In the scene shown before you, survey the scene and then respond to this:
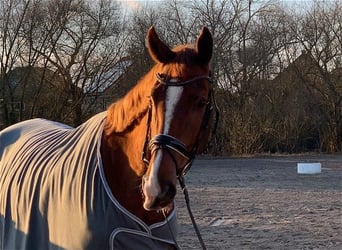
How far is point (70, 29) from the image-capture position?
61.5ft

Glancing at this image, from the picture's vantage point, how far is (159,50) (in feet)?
6.64

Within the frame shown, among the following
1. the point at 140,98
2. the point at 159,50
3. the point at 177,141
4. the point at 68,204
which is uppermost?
the point at 159,50

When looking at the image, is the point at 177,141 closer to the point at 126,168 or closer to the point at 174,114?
the point at 174,114

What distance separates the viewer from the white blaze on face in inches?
70.6

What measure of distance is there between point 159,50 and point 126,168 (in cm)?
46

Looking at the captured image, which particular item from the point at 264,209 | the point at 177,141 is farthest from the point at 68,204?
the point at 264,209

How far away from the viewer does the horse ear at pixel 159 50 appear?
202 centimetres

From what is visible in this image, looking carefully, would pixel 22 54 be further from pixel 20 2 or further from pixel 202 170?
pixel 202 170

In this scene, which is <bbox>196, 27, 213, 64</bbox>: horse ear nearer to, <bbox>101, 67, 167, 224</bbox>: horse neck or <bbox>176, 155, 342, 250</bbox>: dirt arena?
<bbox>101, 67, 167, 224</bbox>: horse neck

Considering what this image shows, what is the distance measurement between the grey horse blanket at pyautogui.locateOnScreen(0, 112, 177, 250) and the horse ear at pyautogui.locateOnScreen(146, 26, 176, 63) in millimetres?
452

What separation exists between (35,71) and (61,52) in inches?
42.3

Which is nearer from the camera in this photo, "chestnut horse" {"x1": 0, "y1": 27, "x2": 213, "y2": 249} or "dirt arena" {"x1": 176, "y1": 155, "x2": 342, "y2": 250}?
"chestnut horse" {"x1": 0, "y1": 27, "x2": 213, "y2": 249}

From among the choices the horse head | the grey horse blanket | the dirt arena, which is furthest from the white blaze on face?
the dirt arena

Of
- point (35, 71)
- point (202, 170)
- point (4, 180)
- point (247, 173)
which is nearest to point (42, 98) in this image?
point (35, 71)
